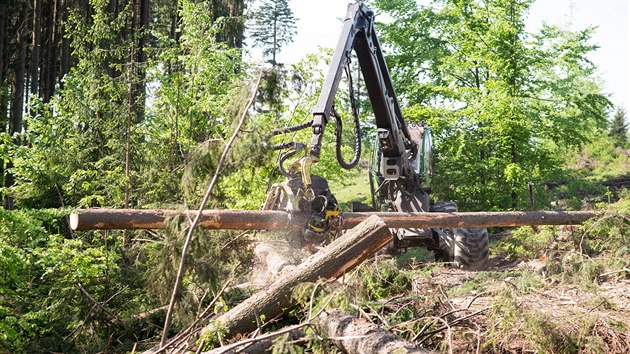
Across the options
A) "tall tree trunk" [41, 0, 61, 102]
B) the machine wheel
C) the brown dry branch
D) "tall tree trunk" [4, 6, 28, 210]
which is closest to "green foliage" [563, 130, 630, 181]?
the machine wheel

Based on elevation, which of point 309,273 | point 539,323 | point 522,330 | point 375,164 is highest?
point 375,164

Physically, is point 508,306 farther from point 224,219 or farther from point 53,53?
point 53,53

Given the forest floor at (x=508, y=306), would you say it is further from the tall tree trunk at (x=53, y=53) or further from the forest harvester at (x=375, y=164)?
the tall tree trunk at (x=53, y=53)

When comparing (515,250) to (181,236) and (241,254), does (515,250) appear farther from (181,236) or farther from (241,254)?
(181,236)

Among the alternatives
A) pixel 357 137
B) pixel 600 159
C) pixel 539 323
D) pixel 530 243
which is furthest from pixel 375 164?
pixel 600 159

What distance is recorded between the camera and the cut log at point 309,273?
6.00 meters

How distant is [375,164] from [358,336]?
7.33 m

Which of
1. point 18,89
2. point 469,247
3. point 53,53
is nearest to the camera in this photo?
point 469,247

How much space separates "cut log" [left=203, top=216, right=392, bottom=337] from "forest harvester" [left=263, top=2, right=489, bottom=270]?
1363mm

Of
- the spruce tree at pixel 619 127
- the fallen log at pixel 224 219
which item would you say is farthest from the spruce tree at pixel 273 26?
the fallen log at pixel 224 219

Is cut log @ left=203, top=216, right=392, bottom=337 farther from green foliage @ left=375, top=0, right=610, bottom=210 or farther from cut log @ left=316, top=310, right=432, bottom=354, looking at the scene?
green foliage @ left=375, top=0, right=610, bottom=210

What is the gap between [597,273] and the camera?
8.41m

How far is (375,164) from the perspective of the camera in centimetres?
1220

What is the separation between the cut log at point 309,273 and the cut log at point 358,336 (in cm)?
50
